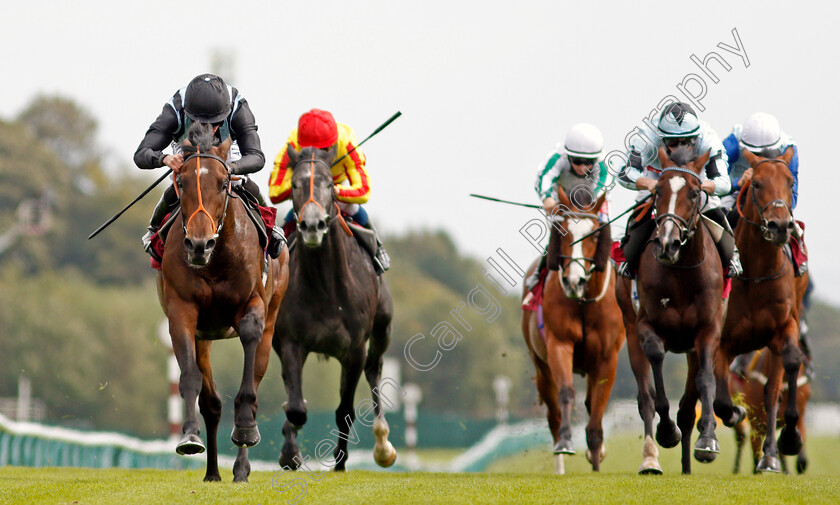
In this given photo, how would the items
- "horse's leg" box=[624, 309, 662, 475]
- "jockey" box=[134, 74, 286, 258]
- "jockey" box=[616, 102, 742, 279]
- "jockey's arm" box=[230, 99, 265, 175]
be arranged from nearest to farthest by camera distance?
"jockey" box=[134, 74, 286, 258], "jockey's arm" box=[230, 99, 265, 175], "jockey" box=[616, 102, 742, 279], "horse's leg" box=[624, 309, 662, 475]

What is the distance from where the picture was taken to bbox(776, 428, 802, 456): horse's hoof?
10352 millimetres

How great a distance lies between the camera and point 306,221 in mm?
9422

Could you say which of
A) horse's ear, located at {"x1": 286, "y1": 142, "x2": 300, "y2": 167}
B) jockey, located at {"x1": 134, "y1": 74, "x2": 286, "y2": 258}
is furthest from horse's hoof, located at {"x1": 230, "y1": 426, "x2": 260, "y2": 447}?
horse's ear, located at {"x1": 286, "y1": 142, "x2": 300, "y2": 167}

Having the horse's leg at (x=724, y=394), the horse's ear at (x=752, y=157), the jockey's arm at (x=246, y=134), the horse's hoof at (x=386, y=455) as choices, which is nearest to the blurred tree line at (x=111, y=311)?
the horse's hoof at (x=386, y=455)

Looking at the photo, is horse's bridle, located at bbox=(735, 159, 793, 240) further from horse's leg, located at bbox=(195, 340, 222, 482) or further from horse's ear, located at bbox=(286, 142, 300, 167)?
horse's leg, located at bbox=(195, 340, 222, 482)

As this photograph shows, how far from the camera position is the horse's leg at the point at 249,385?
8305 millimetres

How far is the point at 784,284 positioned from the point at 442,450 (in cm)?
2462

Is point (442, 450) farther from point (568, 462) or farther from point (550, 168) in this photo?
point (550, 168)

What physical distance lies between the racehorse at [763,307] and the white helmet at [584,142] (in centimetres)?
138

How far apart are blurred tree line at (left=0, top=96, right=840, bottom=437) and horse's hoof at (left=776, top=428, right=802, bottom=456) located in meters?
17.8

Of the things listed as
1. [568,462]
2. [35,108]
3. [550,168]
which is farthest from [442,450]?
[35,108]

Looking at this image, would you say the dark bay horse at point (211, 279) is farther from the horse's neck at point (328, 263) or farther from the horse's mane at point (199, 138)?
the horse's neck at point (328, 263)

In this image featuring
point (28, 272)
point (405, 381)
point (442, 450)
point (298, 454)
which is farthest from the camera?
point (405, 381)

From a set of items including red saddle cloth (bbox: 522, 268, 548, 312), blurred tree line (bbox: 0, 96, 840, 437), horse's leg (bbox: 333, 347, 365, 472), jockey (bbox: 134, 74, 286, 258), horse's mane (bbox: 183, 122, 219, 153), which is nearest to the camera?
horse's mane (bbox: 183, 122, 219, 153)
